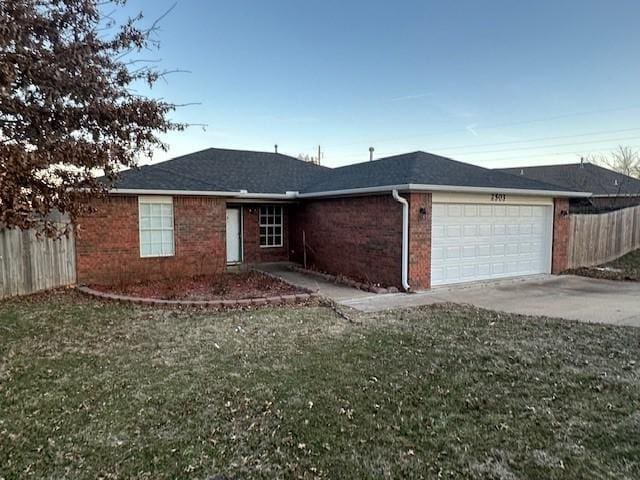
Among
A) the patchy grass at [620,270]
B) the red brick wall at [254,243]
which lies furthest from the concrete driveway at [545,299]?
the red brick wall at [254,243]

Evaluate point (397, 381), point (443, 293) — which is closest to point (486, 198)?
point (443, 293)

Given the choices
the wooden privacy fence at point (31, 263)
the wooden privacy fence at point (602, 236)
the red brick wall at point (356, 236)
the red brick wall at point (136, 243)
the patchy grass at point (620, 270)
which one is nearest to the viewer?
the wooden privacy fence at point (31, 263)

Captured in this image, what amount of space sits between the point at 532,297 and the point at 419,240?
2798mm

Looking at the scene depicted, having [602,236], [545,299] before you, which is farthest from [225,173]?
[602,236]

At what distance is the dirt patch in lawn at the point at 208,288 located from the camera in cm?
935

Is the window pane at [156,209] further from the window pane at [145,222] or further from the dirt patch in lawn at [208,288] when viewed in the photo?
the dirt patch in lawn at [208,288]

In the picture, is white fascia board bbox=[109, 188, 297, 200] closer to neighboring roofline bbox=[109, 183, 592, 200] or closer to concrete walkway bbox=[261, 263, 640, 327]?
neighboring roofline bbox=[109, 183, 592, 200]

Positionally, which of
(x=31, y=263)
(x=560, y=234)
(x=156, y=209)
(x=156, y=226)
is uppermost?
(x=156, y=209)

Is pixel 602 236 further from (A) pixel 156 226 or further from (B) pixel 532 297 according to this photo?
(A) pixel 156 226

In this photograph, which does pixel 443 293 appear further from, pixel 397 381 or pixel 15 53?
pixel 15 53

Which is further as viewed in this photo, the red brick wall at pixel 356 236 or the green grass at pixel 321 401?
the red brick wall at pixel 356 236

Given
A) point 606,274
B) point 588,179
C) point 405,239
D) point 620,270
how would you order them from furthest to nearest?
point 588,179, point 620,270, point 606,274, point 405,239

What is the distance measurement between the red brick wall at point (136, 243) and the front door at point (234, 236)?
1955 millimetres

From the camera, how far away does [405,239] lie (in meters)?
9.75
